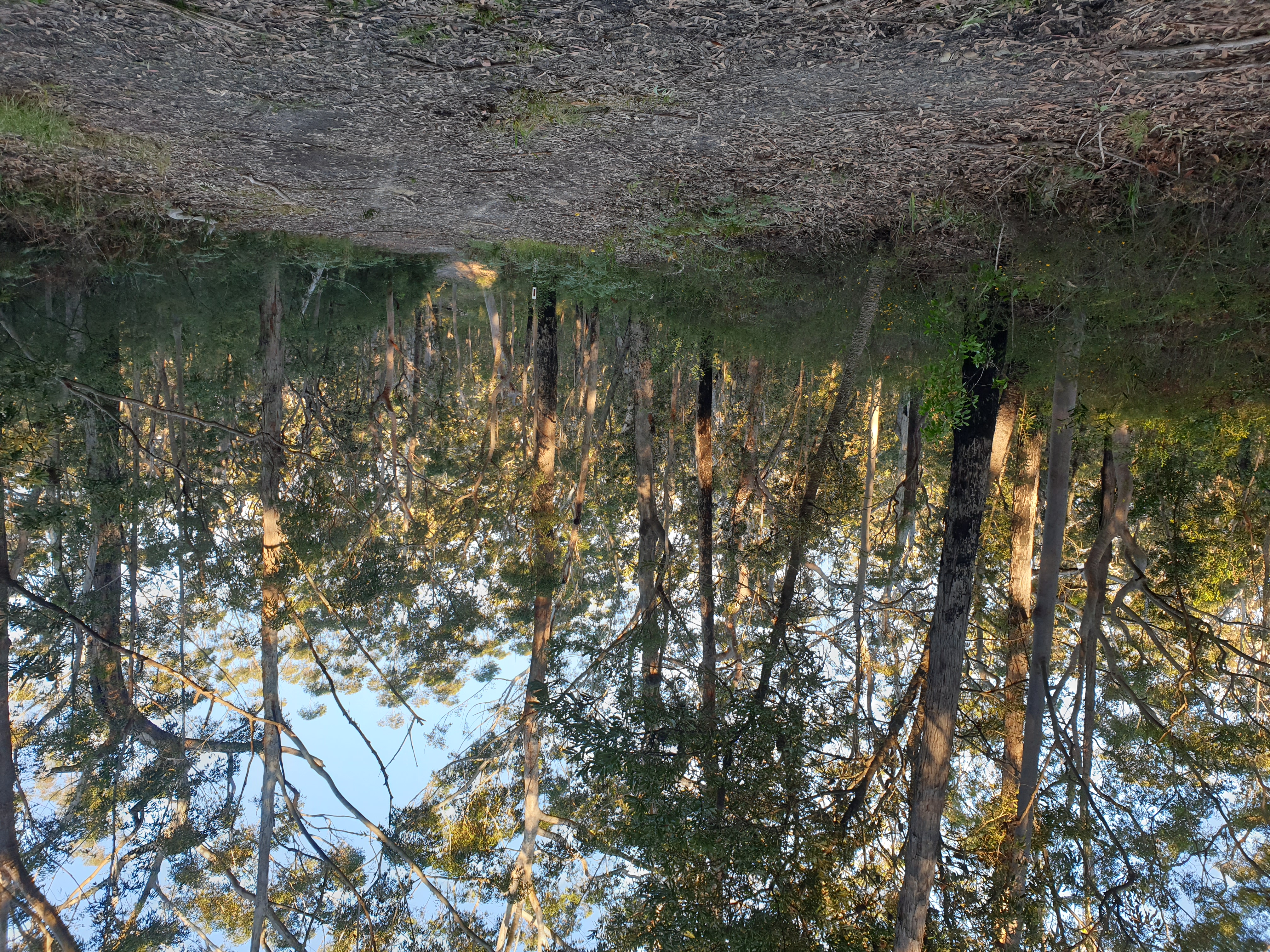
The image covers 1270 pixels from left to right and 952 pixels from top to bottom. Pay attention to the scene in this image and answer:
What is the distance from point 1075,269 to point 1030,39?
6.96 ft

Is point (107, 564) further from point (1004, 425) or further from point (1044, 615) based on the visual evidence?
point (1004, 425)

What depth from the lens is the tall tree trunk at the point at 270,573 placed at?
628cm

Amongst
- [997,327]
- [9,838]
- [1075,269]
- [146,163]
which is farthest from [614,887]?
[146,163]

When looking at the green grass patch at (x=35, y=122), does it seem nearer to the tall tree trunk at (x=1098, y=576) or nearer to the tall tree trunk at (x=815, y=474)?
the tall tree trunk at (x=815, y=474)

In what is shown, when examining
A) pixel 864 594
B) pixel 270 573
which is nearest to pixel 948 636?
pixel 864 594

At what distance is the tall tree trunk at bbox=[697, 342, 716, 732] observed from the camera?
776 centimetres

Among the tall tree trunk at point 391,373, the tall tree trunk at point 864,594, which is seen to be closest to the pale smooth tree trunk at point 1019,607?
the tall tree trunk at point 864,594

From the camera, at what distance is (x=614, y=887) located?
22.1ft

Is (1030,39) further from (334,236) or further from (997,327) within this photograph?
(334,236)

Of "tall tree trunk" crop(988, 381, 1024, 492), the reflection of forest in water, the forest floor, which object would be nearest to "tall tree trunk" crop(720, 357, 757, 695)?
the reflection of forest in water

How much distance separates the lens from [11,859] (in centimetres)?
508

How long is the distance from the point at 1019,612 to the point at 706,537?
11.9 ft

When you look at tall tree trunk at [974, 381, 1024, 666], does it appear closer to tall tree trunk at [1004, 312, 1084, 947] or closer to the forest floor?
tall tree trunk at [1004, 312, 1084, 947]

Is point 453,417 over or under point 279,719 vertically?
over
